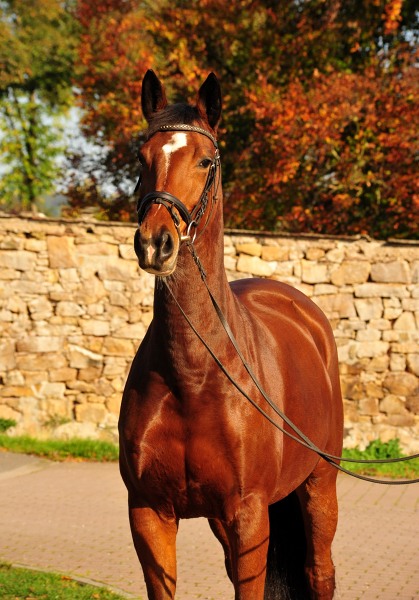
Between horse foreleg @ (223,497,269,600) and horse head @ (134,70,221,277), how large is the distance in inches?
40.3

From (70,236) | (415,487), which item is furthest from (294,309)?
(70,236)

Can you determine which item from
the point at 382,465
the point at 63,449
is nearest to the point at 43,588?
the point at 63,449

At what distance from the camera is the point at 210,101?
2.49m

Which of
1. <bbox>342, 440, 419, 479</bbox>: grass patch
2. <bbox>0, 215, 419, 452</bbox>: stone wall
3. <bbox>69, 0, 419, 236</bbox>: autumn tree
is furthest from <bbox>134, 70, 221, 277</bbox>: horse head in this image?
<bbox>69, 0, 419, 236</bbox>: autumn tree

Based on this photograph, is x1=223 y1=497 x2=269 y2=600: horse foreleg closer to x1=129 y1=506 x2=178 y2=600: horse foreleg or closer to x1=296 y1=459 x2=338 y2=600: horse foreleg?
x1=129 y1=506 x2=178 y2=600: horse foreleg

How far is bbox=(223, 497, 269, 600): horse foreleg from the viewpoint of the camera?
240 cm

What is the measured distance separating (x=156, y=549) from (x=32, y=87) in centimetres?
2440

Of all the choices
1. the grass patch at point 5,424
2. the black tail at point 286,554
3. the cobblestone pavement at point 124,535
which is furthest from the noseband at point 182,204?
the grass patch at point 5,424

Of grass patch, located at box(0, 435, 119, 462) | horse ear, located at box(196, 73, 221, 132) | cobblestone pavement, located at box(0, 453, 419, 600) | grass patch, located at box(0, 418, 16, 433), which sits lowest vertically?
cobblestone pavement, located at box(0, 453, 419, 600)

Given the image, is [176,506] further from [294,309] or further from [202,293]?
[294,309]

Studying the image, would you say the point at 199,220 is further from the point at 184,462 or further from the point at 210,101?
the point at 184,462

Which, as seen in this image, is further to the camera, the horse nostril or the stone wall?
the stone wall

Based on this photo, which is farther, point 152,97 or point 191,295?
point 152,97

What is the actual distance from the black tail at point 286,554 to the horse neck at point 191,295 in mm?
1578
